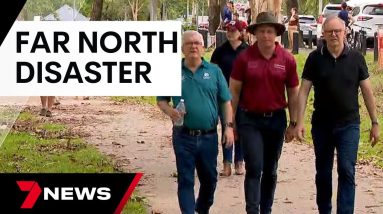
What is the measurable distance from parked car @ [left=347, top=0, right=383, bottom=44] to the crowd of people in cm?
2580

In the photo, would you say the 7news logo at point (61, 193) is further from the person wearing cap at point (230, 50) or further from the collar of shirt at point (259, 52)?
the person wearing cap at point (230, 50)

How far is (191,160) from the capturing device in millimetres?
7617

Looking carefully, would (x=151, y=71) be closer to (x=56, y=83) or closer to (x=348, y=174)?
(x=56, y=83)

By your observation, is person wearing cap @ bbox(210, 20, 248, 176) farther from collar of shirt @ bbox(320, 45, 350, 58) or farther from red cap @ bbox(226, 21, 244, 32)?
collar of shirt @ bbox(320, 45, 350, 58)

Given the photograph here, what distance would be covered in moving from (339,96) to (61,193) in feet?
9.92

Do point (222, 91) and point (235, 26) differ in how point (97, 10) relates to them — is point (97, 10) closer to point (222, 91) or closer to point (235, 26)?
point (235, 26)

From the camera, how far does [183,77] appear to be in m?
7.55

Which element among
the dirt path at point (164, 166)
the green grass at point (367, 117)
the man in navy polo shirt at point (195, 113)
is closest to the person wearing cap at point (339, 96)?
the man in navy polo shirt at point (195, 113)

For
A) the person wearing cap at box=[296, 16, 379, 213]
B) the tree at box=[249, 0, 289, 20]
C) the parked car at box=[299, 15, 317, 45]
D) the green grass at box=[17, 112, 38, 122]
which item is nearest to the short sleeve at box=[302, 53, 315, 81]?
the person wearing cap at box=[296, 16, 379, 213]

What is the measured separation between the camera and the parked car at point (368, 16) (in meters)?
33.6

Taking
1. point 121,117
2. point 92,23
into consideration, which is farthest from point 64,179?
point 121,117

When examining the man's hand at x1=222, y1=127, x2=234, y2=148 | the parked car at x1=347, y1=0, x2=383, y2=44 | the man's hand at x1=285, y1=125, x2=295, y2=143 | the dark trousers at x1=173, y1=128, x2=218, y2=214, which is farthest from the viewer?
the parked car at x1=347, y1=0, x2=383, y2=44

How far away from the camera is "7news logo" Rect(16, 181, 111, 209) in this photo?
5641mm

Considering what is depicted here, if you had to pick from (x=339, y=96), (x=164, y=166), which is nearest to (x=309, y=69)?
(x=339, y=96)
